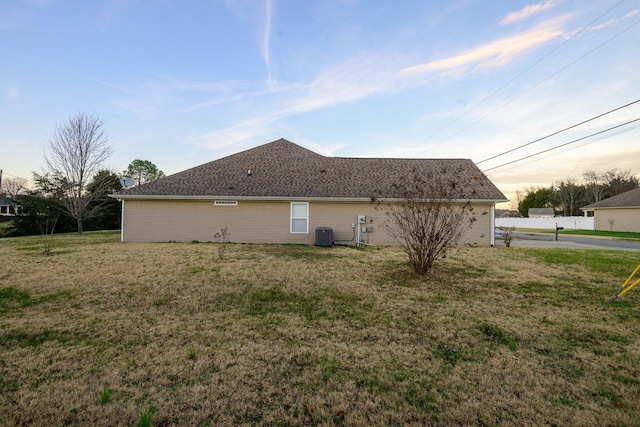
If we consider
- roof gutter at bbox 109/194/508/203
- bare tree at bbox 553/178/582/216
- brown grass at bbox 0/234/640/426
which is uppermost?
bare tree at bbox 553/178/582/216

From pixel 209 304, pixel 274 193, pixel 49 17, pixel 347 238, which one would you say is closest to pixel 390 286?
pixel 209 304

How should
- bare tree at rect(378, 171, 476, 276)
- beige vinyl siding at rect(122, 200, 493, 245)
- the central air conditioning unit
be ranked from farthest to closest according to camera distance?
beige vinyl siding at rect(122, 200, 493, 245) < the central air conditioning unit < bare tree at rect(378, 171, 476, 276)

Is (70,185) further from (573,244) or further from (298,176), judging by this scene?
(573,244)

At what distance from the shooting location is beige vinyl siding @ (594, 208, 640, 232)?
83.6ft

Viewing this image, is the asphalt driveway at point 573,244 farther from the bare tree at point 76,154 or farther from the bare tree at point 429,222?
the bare tree at point 76,154

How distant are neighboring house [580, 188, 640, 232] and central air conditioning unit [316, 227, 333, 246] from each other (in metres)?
28.1

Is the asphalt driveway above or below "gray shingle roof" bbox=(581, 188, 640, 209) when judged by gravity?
below

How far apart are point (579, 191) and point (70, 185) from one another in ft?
234

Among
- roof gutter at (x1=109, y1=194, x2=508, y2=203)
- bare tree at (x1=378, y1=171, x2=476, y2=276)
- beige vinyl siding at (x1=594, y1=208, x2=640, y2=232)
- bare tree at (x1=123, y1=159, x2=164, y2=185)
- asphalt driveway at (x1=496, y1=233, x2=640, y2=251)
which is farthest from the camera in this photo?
bare tree at (x1=123, y1=159, x2=164, y2=185)

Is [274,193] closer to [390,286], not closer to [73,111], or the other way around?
[390,286]

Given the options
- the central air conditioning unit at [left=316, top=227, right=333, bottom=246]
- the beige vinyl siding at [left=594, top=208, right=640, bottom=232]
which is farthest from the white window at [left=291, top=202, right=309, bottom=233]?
the beige vinyl siding at [left=594, top=208, right=640, bottom=232]

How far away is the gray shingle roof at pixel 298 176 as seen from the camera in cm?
1392

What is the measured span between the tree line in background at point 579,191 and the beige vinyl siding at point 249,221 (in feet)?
171

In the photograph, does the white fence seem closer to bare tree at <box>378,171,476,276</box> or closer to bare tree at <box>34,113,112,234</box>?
bare tree at <box>378,171,476,276</box>
